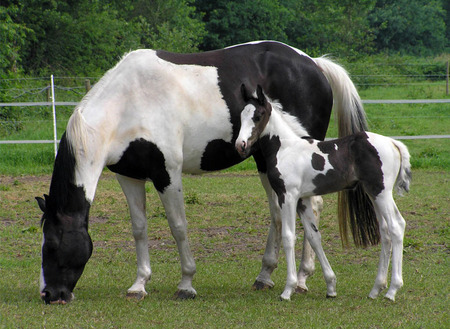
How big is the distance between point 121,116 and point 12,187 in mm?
6252

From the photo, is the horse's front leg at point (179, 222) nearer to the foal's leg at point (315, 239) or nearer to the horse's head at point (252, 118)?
the horse's head at point (252, 118)

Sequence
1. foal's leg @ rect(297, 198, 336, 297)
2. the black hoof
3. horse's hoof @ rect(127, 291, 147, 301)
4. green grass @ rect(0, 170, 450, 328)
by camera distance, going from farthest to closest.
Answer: the black hoof
horse's hoof @ rect(127, 291, 147, 301)
foal's leg @ rect(297, 198, 336, 297)
green grass @ rect(0, 170, 450, 328)

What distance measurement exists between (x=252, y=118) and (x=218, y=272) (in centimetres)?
190

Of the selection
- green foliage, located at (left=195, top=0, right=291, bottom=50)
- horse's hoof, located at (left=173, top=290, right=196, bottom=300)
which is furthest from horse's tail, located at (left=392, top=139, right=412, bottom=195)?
green foliage, located at (left=195, top=0, right=291, bottom=50)

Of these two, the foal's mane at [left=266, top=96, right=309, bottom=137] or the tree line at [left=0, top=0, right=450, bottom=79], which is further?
the tree line at [left=0, top=0, right=450, bottom=79]

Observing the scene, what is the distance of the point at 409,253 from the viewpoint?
22.2 feet

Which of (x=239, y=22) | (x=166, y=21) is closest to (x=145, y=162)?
(x=166, y=21)

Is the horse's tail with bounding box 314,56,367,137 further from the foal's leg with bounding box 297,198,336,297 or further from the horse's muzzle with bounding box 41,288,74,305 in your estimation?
the horse's muzzle with bounding box 41,288,74,305

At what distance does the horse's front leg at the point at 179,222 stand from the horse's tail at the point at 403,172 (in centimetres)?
179

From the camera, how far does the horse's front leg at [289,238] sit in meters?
5.11

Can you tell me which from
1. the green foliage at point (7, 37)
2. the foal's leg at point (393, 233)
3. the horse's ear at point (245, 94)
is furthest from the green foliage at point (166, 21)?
the foal's leg at point (393, 233)

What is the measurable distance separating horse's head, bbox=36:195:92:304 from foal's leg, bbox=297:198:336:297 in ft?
5.91

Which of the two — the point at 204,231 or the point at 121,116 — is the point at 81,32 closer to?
the point at 204,231

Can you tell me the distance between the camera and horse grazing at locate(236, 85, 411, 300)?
16.4ft
